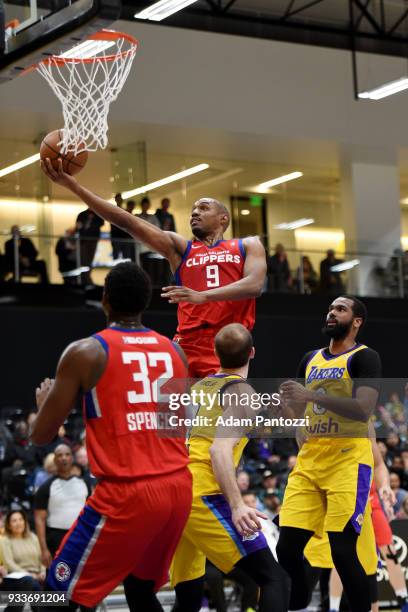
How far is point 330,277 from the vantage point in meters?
21.4

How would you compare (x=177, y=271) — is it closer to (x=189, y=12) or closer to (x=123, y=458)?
(x=123, y=458)

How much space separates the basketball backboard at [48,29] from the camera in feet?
27.8

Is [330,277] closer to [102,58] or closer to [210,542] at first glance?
[102,58]

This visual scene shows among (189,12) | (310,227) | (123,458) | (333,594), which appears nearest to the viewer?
(123,458)

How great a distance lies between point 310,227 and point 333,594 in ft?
57.7

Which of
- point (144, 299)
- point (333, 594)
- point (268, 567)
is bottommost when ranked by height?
point (333, 594)

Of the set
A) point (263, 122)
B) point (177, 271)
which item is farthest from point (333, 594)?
point (263, 122)

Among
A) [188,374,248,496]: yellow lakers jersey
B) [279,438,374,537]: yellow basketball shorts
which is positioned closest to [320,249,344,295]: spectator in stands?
[279,438,374,537]: yellow basketball shorts

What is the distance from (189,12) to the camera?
21.9 metres

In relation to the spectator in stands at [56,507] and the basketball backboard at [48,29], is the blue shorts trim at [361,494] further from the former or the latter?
the spectator in stands at [56,507]

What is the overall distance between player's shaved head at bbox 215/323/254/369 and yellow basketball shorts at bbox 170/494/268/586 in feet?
2.42

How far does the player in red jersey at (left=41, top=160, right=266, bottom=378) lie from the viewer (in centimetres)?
662

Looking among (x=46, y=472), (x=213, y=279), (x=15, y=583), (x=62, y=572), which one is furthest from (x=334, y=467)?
(x=46, y=472)

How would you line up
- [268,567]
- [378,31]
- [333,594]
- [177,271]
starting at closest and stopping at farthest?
[268,567], [177,271], [333,594], [378,31]
